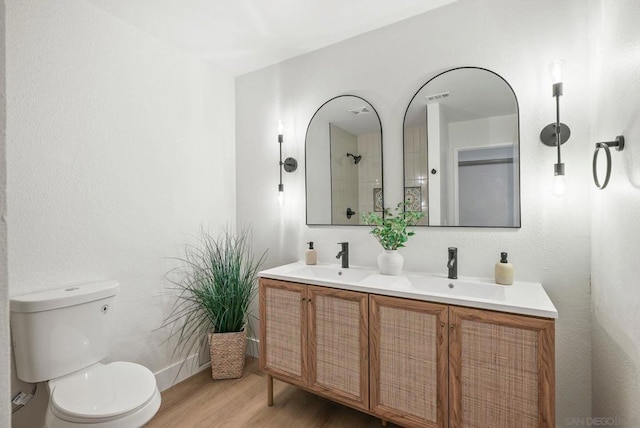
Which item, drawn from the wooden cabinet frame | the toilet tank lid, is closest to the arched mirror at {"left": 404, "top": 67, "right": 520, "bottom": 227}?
the wooden cabinet frame

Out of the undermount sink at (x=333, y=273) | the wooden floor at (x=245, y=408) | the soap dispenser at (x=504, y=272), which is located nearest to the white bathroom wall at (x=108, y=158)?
the wooden floor at (x=245, y=408)

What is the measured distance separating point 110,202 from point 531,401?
245 centimetres

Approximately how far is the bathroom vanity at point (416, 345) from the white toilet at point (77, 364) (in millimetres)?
815

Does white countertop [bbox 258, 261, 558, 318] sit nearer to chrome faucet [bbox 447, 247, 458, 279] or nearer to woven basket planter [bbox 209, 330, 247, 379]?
chrome faucet [bbox 447, 247, 458, 279]

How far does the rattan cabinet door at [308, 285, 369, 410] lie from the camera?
68.2 inches

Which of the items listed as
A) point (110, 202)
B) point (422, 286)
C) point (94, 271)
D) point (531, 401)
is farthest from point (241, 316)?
point (531, 401)

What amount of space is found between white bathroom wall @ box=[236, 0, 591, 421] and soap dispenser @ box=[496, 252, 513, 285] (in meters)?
0.10

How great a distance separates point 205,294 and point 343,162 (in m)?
1.43

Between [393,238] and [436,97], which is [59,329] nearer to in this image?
[393,238]

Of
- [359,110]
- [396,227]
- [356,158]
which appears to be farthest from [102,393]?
[359,110]

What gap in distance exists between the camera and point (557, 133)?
164 cm

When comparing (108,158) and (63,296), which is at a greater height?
(108,158)

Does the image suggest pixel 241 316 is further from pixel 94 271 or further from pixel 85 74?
pixel 85 74

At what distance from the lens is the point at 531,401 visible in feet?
4.30
